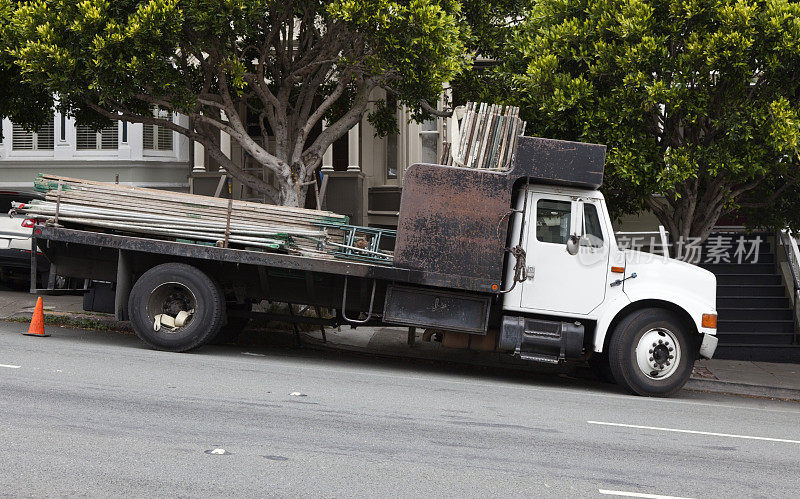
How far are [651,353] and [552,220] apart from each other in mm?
2026

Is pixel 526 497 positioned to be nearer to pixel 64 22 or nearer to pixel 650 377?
pixel 650 377

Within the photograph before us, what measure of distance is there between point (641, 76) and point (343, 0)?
4.18 metres

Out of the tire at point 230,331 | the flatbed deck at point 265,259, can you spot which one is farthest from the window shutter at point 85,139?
the flatbed deck at point 265,259

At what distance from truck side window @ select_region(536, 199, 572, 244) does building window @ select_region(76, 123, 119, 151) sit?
13356 mm

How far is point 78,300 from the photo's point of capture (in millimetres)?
15211

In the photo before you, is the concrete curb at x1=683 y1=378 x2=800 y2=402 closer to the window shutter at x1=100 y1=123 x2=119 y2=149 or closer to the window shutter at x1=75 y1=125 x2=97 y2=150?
the window shutter at x1=100 y1=123 x2=119 y2=149

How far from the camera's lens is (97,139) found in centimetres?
1953

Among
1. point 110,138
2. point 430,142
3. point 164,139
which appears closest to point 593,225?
point 430,142

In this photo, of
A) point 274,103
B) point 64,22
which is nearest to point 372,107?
point 274,103

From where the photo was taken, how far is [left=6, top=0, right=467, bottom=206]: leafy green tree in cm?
1079

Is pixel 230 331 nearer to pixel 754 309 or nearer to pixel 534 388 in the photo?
pixel 534 388

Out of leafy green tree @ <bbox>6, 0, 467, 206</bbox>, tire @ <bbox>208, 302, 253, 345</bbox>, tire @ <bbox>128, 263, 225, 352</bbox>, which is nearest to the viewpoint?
tire @ <bbox>128, 263, 225, 352</bbox>

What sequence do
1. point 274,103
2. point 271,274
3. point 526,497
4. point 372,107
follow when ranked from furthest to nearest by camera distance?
point 372,107
point 274,103
point 271,274
point 526,497

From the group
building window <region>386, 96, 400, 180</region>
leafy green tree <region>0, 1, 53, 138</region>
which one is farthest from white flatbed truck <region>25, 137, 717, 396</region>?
building window <region>386, 96, 400, 180</region>
